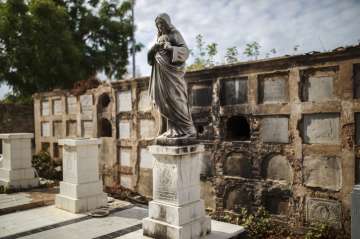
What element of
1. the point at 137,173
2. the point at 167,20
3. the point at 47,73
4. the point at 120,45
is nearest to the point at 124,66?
the point at 120,45

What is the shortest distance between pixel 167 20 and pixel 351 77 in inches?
137

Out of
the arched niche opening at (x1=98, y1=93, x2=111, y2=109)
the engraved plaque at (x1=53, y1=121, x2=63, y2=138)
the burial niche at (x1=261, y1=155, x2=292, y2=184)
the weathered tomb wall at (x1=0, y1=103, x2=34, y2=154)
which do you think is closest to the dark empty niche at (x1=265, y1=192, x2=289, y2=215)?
the burial niche at (x1=261, y1=155, x2=292, y2=184)

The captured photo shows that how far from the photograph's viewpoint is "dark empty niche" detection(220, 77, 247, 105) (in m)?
7.29

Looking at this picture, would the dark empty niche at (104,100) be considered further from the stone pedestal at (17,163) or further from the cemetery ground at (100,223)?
the cemetery ground at (100,223)

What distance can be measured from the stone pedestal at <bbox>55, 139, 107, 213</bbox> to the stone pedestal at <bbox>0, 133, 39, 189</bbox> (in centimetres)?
238

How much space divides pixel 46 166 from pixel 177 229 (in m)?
8.24

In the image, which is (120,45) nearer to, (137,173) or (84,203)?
(137,173)

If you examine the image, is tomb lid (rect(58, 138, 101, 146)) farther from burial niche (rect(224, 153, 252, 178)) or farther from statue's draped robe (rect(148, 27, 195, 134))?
burial niche (rect(224, 153, 252, 178))

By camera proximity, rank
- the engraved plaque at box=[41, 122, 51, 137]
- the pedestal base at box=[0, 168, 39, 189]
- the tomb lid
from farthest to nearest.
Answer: the engraved plaque at box=[41, 122, 51, 137], the pedestal base at box=[0, 168, 39, 189], the tomb lid

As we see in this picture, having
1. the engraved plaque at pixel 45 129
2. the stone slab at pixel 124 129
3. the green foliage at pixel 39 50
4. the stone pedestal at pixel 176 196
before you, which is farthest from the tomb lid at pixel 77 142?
the green foliage at pixel 39 50

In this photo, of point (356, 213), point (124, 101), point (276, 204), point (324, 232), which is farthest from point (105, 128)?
point (356, 213)

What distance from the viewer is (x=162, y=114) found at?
501 centimetres

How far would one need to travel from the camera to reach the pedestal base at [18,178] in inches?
342

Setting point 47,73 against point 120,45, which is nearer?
point 47,73
